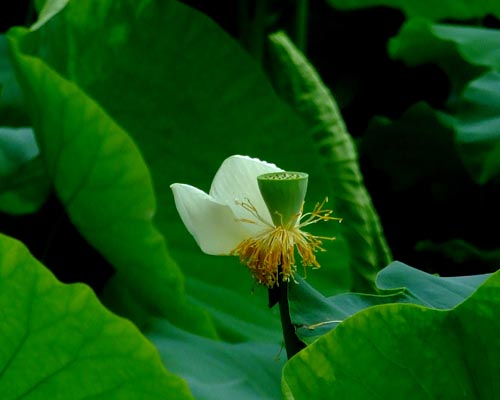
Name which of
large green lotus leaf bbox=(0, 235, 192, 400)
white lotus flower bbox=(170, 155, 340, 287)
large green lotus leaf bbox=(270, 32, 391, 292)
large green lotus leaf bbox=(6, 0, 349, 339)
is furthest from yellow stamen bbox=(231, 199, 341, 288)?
large green lotus leaf bbox=(270, 32, 391, 292)

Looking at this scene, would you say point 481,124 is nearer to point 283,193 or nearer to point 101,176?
point 101,176

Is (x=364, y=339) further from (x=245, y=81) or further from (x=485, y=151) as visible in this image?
(x=485, y=151)

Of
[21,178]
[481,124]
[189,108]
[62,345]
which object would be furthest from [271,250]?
[481,124]

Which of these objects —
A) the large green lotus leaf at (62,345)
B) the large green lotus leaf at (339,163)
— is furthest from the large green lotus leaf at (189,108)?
the large green lotus leaf at (62,345)

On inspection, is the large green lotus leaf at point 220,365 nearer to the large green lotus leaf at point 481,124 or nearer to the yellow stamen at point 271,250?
the yellow stamen at point 271,250

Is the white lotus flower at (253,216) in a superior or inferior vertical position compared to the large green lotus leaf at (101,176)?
superior

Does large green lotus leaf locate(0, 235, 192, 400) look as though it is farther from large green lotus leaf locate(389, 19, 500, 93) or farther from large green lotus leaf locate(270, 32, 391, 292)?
large green lotus leaf locate(389, 19, 500, 93)

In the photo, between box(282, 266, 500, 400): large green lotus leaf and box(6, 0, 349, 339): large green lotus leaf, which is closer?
box(282, 266, 500, 400): large green lotus leaf
